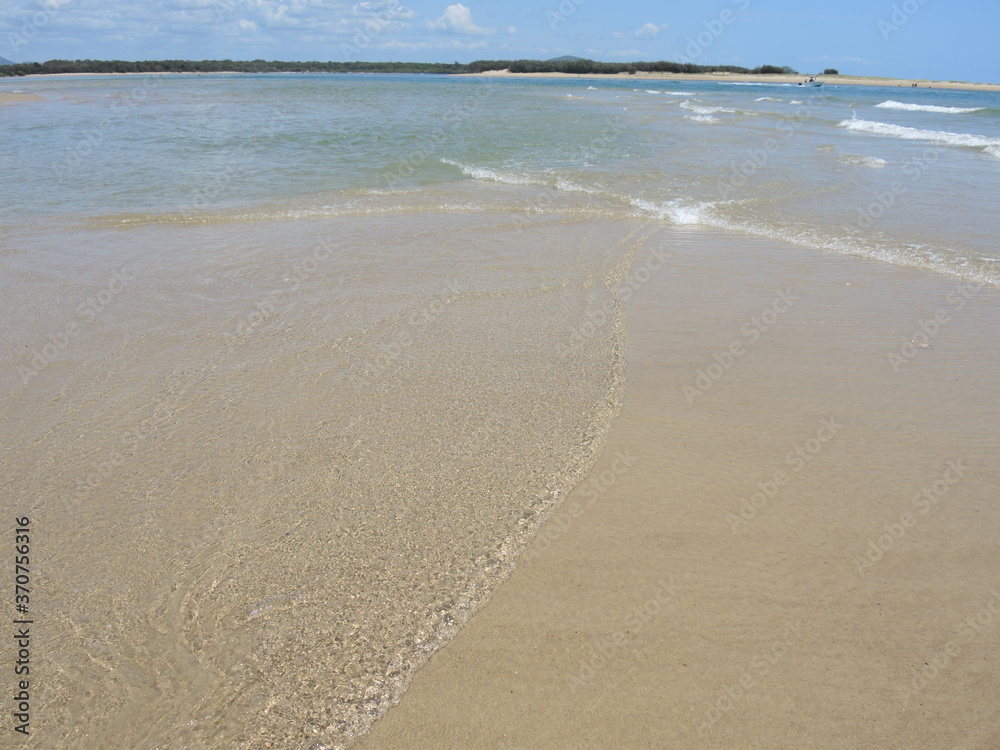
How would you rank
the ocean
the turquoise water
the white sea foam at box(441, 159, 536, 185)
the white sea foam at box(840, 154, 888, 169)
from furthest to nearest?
the white sea foam at box(840, 154, 888, 169) < the white sea foam at box(441, 159, 536, 185) < the turquoise water < the ocean

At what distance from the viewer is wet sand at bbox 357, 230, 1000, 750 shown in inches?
91.6

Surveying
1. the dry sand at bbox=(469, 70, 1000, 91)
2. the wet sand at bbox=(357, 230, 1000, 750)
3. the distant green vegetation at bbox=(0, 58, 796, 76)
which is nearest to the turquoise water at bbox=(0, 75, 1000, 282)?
the wet sand at bbox=(357, 230, 1000, 750)

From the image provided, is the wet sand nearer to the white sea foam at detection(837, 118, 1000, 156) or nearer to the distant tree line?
the white sea foam at detection(837, 118, 1000, 156)

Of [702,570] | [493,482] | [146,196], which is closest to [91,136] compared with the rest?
[146,196]

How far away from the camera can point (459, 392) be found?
14.7 ft

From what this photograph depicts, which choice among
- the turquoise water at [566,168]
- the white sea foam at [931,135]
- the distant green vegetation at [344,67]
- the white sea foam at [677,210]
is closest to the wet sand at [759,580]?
the turquoise water at [566,168]

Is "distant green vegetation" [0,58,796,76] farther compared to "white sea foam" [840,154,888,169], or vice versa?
"distant green vegetation" [0,58,796,76]

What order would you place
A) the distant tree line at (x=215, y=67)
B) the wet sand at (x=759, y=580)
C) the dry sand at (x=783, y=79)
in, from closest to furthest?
the wet sand at (x=759, y=580) < the dry sand at (x=783, y=79) < the distant tree line at (x=215, y=67)

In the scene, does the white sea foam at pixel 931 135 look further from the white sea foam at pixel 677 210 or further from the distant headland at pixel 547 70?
the distant headland at pixel 547 70

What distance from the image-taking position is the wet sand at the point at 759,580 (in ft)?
7.63

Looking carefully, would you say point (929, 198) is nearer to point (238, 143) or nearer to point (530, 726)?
point (530, 726)

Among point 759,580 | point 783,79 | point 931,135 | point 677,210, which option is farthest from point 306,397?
point 783,79

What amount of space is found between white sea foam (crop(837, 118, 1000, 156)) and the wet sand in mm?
17713

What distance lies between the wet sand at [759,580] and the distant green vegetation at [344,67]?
106m
